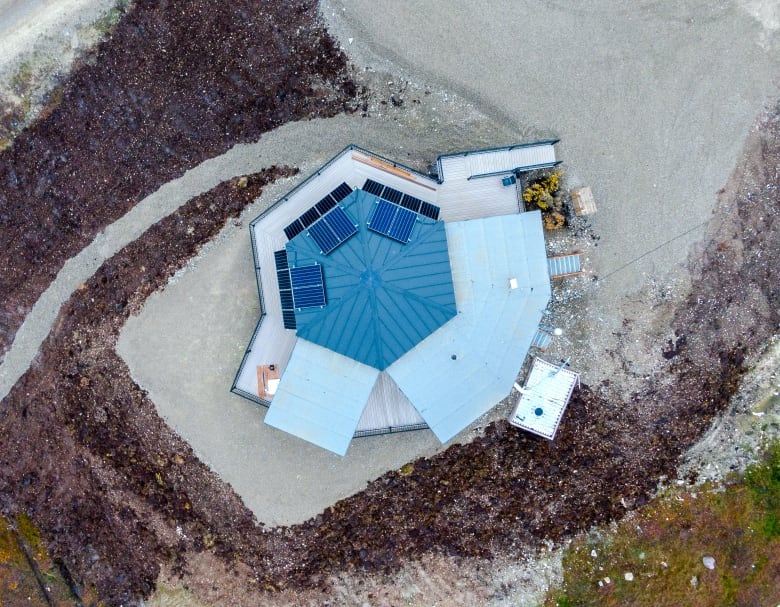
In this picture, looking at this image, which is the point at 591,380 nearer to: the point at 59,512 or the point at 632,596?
the point at 632,596

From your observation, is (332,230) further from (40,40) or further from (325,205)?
(40,40)

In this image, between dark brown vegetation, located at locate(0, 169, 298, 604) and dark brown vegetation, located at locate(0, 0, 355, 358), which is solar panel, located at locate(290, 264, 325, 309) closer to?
dark brown vegetation, located at locate(0, 169, 298, 604)

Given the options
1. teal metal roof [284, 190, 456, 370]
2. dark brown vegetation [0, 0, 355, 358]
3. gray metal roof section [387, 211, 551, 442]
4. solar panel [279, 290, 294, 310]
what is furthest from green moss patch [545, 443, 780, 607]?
dark brown vegetation [0, 0, 355, 358]

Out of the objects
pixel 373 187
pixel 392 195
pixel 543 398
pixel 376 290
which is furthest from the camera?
pixel 543 398

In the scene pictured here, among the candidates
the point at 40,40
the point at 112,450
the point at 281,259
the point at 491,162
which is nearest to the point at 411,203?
the point at 491,162

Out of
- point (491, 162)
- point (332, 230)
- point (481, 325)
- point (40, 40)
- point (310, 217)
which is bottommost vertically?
point (481, 325)

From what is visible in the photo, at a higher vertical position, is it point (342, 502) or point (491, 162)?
point (491, 162)

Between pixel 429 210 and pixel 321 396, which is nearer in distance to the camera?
pixel 321 396

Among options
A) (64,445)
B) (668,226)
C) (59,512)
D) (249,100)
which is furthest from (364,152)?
(59,512)
